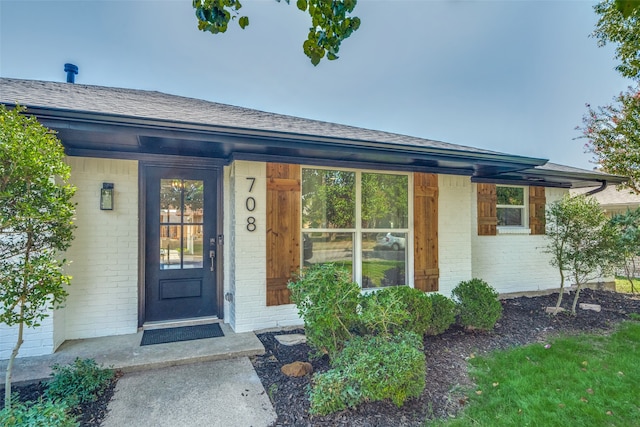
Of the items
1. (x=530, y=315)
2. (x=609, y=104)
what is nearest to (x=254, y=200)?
(x=530, y=315)

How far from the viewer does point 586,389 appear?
2.79 meters

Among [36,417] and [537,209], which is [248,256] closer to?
[36,417]

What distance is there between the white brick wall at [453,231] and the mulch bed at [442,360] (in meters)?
0.95

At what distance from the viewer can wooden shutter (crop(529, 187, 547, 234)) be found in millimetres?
6766

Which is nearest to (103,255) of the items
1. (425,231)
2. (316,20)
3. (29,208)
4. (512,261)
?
(29,208)

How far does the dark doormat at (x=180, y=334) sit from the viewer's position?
12.4ft

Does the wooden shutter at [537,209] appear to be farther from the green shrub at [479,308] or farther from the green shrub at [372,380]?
the green shrub at [372,380]

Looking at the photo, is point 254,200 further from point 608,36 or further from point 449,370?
point 608,36

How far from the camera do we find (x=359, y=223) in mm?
4840

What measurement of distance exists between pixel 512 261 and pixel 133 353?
682cm

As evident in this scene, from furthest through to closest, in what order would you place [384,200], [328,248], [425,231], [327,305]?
[425,231] < [384,200] < [328,248] < [327,305]

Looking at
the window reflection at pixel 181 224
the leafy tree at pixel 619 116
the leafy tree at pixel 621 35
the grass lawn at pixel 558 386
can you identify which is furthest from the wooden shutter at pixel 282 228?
the leafy tree at pixel 621 35

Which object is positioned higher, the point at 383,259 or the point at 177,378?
the point at 383,259

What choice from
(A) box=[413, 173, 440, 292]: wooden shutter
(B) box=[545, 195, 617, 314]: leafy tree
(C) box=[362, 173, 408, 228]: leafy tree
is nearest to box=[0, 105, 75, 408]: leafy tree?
(C) box=[362, 173, 408, 228]: leafy tree
